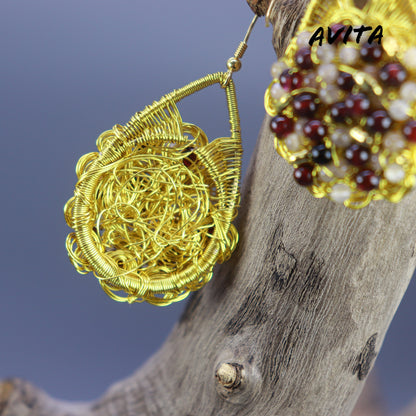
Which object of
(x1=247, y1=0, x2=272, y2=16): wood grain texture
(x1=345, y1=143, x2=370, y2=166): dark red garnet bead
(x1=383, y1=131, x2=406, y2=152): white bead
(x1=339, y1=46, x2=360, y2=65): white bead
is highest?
(x1=247, y1=0, x2=272, y2=16): wood grain texture

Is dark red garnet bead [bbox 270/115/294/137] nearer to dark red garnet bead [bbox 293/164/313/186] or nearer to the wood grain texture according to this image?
dark red garnet bead [bbox 293/164/313/186]

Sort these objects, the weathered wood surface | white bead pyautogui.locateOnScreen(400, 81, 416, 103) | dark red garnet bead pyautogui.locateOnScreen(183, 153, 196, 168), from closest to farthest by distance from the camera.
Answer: white bead pyautogui.locateOnScreen(400, 81, 416, 103) → the weathered wood surface → dark red garnet bead pyautogui.locateOnScreen(183, 153, 196, 168)

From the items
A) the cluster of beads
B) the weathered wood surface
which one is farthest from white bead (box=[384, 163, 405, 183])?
the weathered wood surface

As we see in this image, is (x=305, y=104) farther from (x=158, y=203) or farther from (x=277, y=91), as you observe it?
(x=158, y=203)

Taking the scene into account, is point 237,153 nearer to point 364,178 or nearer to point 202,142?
point 202,142

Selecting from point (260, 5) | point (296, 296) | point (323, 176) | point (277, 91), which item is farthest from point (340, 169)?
point (260, 5)

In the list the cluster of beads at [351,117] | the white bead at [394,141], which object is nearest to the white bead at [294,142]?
the cluster of beads at [351,117]
